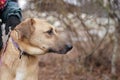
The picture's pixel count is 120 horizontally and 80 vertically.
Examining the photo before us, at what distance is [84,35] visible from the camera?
11539 millimetres

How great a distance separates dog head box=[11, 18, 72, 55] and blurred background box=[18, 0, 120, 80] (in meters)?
3.67

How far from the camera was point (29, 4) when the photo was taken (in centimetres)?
1188

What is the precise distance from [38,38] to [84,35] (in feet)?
15.9

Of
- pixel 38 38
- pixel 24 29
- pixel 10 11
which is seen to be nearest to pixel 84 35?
pixel 10 11

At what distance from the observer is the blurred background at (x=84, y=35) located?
10930mm

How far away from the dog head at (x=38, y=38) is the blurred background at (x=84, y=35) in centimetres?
367

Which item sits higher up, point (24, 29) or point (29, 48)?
point (24, 29)

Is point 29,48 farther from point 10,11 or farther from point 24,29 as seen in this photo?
point 10,11

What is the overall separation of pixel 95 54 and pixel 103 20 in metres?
1.04

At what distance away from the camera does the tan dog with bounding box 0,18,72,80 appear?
6684 mm

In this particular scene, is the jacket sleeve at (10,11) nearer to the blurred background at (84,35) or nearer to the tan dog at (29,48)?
the tan dog at (29,48)

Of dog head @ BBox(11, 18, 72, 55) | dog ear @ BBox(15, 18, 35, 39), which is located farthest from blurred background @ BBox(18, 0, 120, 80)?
dog ear @ BBox(15, 18, 35, 39)

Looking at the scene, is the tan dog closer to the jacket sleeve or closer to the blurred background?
the jacket sleeve

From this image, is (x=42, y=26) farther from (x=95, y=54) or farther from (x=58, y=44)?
(x=95, y=54)
